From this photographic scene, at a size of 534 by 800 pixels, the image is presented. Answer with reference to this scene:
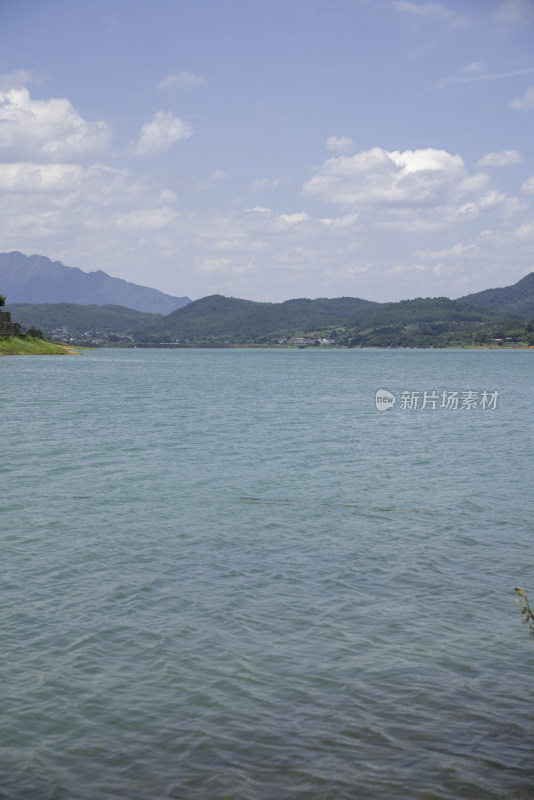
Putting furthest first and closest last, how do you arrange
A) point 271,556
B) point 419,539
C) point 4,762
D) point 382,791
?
point 419,539 < point 271,556 < point 4,762 < point 382,791

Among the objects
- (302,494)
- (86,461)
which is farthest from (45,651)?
(86,461)

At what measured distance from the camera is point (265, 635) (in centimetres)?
1375

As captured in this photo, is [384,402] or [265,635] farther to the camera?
[384,402]

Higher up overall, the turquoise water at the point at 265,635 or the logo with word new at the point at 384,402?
the logo with word new at the point at 384,402

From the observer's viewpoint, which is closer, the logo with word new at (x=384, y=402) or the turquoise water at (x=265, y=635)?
the turquoise water at (x=265, y=635)

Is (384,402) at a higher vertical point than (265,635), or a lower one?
higher

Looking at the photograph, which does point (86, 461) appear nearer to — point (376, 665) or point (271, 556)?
point (271, 556)

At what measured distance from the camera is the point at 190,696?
11352 mm

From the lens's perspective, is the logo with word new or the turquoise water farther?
the logo with word new

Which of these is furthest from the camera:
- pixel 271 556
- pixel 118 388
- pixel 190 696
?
pixel 118 388

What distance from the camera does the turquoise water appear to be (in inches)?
368

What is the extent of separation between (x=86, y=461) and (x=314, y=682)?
2611 centimetres

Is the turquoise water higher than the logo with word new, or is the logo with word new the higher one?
the logo with word new

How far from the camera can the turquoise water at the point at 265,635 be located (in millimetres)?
9359
